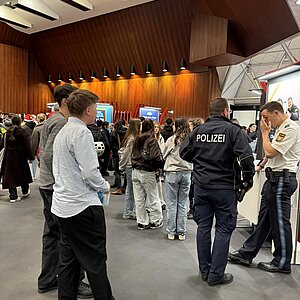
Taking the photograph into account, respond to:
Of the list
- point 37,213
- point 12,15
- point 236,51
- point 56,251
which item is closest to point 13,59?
point 12,15

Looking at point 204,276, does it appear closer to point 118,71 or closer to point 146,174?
point 146,174

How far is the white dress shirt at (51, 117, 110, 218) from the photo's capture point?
192 cm

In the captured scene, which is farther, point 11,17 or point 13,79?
point 13,79

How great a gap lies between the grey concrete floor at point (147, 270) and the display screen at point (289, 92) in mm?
1572

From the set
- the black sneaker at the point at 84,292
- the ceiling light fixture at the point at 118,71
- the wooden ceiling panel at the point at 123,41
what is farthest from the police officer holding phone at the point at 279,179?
the ceiling light fixture at the point at 118,71

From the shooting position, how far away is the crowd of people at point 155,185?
1977 millimetres

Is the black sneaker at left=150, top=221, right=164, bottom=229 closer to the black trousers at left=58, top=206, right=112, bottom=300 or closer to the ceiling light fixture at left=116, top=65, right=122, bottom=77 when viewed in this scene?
the black trousers at left=58, top=206, right=112, bottom=300

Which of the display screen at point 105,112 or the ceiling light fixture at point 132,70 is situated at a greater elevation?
the ceiling light fixture at point 132,70

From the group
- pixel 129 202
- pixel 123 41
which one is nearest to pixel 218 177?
pixel 129 202

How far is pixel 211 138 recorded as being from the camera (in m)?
2.70

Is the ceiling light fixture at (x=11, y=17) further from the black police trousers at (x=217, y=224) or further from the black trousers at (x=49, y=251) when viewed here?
the black police trousers at (x=217, y=224)

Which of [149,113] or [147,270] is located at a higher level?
[149,113]

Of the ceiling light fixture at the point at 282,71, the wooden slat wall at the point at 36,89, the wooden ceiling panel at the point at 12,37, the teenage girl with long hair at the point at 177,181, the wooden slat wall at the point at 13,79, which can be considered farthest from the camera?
the wooden slat wall at the point at 36,89

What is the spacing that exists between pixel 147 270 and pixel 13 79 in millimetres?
15786
